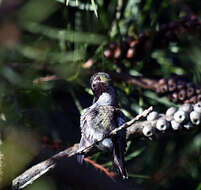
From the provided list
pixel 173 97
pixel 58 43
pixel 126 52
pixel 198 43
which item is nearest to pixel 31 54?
pixel 58 43

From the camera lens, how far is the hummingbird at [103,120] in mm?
518

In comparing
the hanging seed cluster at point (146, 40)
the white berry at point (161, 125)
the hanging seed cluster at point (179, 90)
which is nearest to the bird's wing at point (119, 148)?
the white berry at point (161, 125)

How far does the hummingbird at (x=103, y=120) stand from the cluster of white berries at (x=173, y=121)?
129mm

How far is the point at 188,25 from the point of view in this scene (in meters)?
1.11

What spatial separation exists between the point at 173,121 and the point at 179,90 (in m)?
0.33

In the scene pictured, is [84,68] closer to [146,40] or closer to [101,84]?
[146,40]

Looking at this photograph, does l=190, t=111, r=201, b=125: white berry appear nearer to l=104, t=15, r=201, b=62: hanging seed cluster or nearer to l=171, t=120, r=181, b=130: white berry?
l=171, t=120, r=181, b=130: white berry

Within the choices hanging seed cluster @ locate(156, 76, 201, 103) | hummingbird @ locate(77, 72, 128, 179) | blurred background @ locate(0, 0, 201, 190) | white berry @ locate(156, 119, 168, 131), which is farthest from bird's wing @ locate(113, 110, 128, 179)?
hanging seed cluster @ locate(156, 76, 201, 103)

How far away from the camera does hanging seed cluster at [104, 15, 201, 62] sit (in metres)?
1.11

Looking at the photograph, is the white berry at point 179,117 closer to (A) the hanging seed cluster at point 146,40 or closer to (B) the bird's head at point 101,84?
(B) the bird's head at point 101,84

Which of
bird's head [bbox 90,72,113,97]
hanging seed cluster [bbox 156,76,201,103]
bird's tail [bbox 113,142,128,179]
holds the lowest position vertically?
hanging seed cluster [bbox 156,76,201,103]

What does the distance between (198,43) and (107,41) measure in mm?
324

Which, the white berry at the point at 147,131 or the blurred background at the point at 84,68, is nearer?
the white berry at the point at 147,131

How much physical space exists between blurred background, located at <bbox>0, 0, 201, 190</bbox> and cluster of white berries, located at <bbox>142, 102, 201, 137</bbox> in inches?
7.3
